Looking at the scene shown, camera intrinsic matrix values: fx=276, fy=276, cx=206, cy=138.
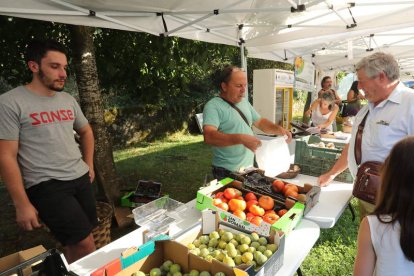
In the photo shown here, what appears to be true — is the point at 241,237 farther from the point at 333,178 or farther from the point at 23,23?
the point at 23,23

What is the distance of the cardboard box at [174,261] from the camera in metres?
1.17

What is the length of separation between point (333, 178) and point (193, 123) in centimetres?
831

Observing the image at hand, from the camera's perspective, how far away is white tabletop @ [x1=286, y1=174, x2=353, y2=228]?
182cm

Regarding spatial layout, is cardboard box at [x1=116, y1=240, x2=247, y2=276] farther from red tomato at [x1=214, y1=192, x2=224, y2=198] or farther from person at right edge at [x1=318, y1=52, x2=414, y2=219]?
person at right edge at [x1=318, y1=52, x2=414, y2=219]

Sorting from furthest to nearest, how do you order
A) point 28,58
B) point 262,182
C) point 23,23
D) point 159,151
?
point 159,151
point 23,23
point 262,182
point 28,58

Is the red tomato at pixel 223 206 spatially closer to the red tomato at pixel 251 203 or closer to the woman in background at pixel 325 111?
the red tomato at pixel 251 203

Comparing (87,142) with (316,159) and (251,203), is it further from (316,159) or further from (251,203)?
(316,159)

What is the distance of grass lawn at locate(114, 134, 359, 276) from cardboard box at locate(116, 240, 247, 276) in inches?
43.9

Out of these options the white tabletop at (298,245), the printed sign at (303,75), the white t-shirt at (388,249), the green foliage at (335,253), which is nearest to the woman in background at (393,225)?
the white t-shirt at (388,249)

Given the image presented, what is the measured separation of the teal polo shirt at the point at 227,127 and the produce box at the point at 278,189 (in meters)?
0.30

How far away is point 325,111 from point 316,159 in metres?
2.72

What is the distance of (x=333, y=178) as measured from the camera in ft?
8.09

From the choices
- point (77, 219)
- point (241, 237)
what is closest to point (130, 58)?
point (77, 219)

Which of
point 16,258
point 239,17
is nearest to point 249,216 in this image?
point 16,258
